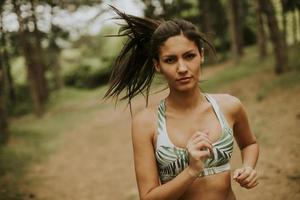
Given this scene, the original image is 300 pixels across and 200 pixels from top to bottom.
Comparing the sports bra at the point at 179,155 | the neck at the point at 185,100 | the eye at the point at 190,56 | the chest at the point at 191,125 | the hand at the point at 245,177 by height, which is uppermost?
the eye at the point at 190,56

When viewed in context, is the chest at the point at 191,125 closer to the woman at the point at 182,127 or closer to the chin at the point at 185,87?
the woman at the point at 182,127

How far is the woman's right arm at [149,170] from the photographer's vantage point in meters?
2.38

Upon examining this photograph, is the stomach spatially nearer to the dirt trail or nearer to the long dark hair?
the long dark hair

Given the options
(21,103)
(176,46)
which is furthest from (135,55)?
(21,103)

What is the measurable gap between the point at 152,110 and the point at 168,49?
41 cm

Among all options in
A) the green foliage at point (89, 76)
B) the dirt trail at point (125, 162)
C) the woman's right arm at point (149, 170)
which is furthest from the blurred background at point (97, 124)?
the green foliage at point (89, 76)

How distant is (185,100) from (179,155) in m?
0.40

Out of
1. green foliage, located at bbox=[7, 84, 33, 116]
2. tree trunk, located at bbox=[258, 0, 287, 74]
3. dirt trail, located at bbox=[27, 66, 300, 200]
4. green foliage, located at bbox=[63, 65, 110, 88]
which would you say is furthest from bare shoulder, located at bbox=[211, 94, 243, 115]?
green foliage, located at bbox=[63, 65, 110, 88]

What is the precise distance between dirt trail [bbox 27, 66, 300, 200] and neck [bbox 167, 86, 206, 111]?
3733 millimetres

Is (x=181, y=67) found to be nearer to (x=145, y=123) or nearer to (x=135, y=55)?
(x=145, y=123)

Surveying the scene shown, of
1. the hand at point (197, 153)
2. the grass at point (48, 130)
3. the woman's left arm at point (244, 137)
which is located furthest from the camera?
the grass at point (48, 130)

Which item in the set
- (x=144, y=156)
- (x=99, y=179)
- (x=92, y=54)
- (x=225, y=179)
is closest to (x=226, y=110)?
(x=225, y=179)

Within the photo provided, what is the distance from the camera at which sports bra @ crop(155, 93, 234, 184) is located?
8.52ft

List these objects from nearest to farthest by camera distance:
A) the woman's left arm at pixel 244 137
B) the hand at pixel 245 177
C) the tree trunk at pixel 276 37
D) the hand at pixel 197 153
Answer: the hand at pixel 197 153
the hand at pixel 245 177
the woman's left arm at pixel 244 137
the tree trunk at pixel 276 37
